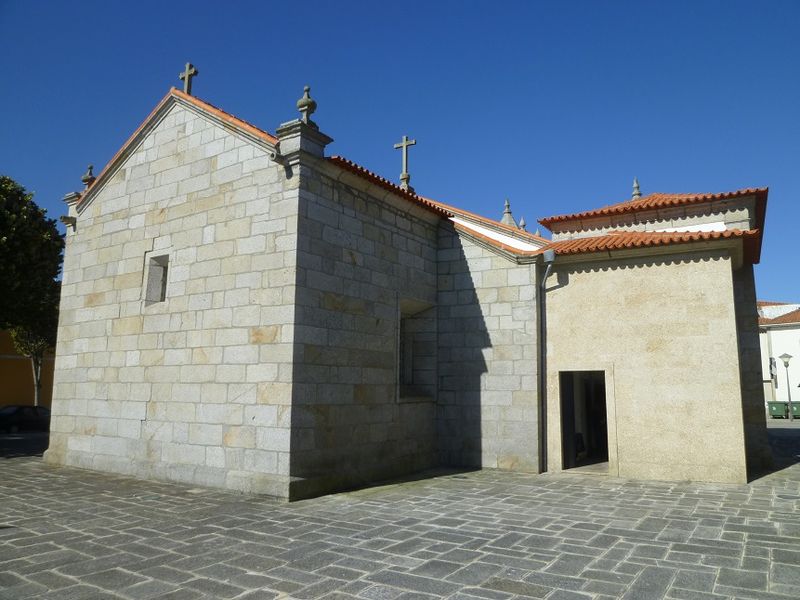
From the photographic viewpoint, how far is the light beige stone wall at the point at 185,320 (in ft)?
26.7

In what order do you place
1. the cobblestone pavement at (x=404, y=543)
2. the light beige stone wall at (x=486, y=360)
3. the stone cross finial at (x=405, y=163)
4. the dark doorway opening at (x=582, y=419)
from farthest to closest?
the stone cross finial at (x=405, y=163), the dark doorway opening at (x=582, y=419), the light beige stone wall at (x=486, y=360), the cobblestone pavement at (x=404, y=543)

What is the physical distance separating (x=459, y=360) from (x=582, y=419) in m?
3.96

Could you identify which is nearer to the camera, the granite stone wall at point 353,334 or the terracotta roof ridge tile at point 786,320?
the granite stone wall at point 353,334

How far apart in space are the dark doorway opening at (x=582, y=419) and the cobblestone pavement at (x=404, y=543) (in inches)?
85.9

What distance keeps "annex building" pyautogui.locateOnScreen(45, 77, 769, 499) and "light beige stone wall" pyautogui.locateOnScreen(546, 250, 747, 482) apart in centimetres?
3

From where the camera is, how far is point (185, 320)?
9.23 metres

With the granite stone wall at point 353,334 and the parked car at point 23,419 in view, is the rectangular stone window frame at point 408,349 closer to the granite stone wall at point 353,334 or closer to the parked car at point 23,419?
the granite stone wall at point 353,334

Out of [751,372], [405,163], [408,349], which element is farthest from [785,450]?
[405,163]

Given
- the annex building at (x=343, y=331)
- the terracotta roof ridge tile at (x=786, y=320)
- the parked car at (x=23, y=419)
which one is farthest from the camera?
the terracotta roof ridge tile at (x=786, y=320)

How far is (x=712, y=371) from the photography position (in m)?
9.30

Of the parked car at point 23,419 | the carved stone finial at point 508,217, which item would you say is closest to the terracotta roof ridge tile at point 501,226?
the carved stone finial at point 508,217

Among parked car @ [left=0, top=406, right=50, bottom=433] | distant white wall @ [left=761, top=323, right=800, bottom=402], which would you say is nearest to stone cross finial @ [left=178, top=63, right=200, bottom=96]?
parked car @ [left=0, top=406, right=50, bottom=433]

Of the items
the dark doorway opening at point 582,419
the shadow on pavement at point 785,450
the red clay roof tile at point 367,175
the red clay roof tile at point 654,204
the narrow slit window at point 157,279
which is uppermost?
the red clay roof tile at point 654,204

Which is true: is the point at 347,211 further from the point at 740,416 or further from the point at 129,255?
the point at 740,416
